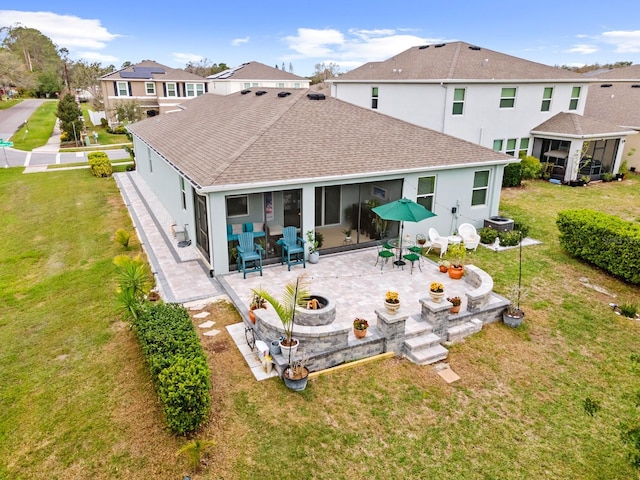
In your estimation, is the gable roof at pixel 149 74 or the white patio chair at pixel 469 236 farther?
the gable roof at pixel 149 74

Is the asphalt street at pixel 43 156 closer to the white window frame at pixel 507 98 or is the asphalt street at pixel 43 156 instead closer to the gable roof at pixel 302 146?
the gable roof at pixel 302 146

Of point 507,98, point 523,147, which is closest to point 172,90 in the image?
point 507,98

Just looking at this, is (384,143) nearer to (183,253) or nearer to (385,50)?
(183,253)

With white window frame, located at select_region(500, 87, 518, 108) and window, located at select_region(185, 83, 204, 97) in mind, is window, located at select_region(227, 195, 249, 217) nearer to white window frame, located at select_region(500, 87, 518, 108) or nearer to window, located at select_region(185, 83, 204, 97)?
white window frame, located at select_region(500, 87, 518, 108)

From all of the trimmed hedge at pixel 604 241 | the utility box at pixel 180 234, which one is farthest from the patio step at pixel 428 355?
the utility box at pixel 180 234

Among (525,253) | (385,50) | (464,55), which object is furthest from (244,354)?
(385,50)

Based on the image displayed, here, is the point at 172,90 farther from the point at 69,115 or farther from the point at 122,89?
the point at 69,115
